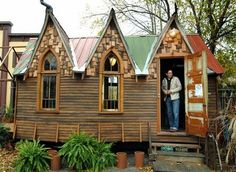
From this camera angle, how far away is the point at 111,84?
962 centimetres

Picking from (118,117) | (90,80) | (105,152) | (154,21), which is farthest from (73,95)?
(154,21)

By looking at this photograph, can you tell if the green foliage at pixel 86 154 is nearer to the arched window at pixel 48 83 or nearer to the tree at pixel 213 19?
the arched window at pixel 48 83

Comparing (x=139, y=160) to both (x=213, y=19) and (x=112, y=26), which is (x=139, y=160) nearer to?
(x=112, y=26)

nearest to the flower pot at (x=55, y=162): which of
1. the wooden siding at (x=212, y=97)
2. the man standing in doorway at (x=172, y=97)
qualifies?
the man standing in doorway at (x=172, y=97)

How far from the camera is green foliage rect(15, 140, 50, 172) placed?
7.63 metres

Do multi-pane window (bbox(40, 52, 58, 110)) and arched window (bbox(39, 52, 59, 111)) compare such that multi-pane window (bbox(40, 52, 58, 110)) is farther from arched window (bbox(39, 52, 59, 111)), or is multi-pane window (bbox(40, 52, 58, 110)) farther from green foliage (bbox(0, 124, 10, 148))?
green foliage (bbox(0, 124, 10, 148))

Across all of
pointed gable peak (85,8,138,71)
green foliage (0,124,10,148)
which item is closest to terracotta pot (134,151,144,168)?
pointed gable peak (85,8,138,71)

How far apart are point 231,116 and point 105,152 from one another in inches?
153

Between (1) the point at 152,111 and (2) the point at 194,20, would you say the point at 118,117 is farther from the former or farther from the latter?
(2) the point at 194,20

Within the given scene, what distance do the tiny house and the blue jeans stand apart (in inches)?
12.2

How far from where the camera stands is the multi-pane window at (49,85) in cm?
967

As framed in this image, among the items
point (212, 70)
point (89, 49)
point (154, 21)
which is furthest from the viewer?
point (154, 21)

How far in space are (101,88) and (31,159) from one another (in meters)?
3.28

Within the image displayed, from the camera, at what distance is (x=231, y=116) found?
26.1 feet
